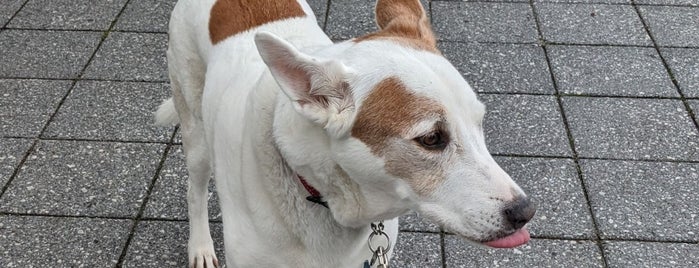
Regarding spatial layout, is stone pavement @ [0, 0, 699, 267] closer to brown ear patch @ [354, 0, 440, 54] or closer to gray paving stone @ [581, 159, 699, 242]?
gray paving stone @ [581, 159, 699, 242]

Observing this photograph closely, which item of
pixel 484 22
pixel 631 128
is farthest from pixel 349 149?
pixel 484 22

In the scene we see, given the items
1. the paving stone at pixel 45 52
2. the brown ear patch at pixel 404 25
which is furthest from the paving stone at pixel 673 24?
the paving stone at pixel 45 52

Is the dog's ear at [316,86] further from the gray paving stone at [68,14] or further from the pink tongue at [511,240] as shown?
the gray paving stone at [68,14]

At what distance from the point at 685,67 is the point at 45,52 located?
13.8ft

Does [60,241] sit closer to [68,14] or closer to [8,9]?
[68,14]

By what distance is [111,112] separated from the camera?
4.70 metres

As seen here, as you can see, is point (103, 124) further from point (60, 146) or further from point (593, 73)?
point (593, 73)

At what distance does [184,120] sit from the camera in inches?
141

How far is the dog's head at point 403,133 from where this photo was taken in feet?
7.27

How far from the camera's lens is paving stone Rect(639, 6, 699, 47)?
214 inches

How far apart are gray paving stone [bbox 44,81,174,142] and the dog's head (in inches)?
93.6

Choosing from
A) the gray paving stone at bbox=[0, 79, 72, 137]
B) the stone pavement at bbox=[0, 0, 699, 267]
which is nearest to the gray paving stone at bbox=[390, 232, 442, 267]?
the stone pavement at bbox=[0, 0, 699, 267]

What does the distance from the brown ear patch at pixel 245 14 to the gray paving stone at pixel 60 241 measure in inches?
48.7

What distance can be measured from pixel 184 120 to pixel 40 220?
98 centimetres
